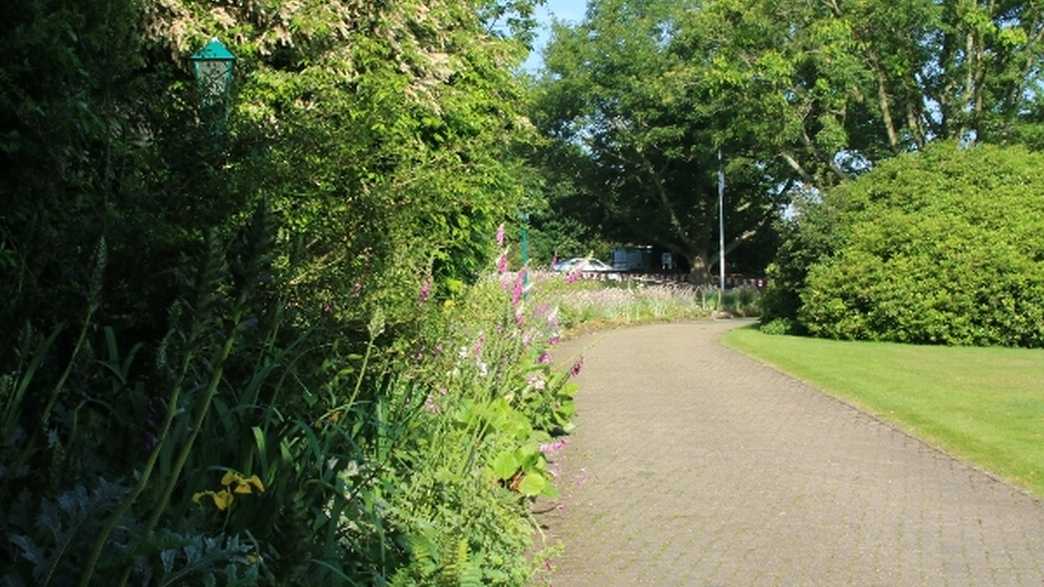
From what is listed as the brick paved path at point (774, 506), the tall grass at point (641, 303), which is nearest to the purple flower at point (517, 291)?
the brick paved path at point (774, 506)

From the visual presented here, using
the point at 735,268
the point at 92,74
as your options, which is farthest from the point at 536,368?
the point at 735,268

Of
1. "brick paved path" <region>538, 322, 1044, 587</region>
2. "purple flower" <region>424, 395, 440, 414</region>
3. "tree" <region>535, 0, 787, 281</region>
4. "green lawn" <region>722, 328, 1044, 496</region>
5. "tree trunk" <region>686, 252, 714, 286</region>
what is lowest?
"brick paved path" <region>538, 322, 1044, 587</region>

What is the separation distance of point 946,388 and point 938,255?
1025cm

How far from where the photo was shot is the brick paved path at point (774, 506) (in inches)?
228

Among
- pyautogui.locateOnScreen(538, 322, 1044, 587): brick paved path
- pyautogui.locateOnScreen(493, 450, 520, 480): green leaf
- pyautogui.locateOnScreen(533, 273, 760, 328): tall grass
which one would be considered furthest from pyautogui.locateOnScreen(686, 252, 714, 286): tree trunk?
pyautogui.locateOnScreen(493, 450, 520, 480): green leaf

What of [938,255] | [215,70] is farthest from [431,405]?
[938,255]

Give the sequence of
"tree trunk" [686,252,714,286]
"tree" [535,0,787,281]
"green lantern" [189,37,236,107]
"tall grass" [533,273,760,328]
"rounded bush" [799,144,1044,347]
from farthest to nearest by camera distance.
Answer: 1. "tree trunk" [686,252,714,286]
2. "tree" [535,0,787,281]
3. "tall grass" [533,273,760,328]
4. "rounded bush" [799,144,1044,347]
5. "green lantern" [189,37,236,107]

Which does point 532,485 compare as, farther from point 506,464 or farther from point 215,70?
point 215,70

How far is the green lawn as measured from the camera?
9586 millimetres

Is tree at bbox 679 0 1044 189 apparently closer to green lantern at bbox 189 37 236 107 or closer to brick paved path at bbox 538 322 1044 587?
brick paved path at bbox 538 322 1044 587

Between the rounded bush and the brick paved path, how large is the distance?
11.7m

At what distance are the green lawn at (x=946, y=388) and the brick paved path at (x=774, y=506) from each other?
1.35 ft

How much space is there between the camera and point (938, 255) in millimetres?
23547

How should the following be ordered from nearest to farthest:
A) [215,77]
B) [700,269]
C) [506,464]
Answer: [215,77] < [506,464] < [700,269]
